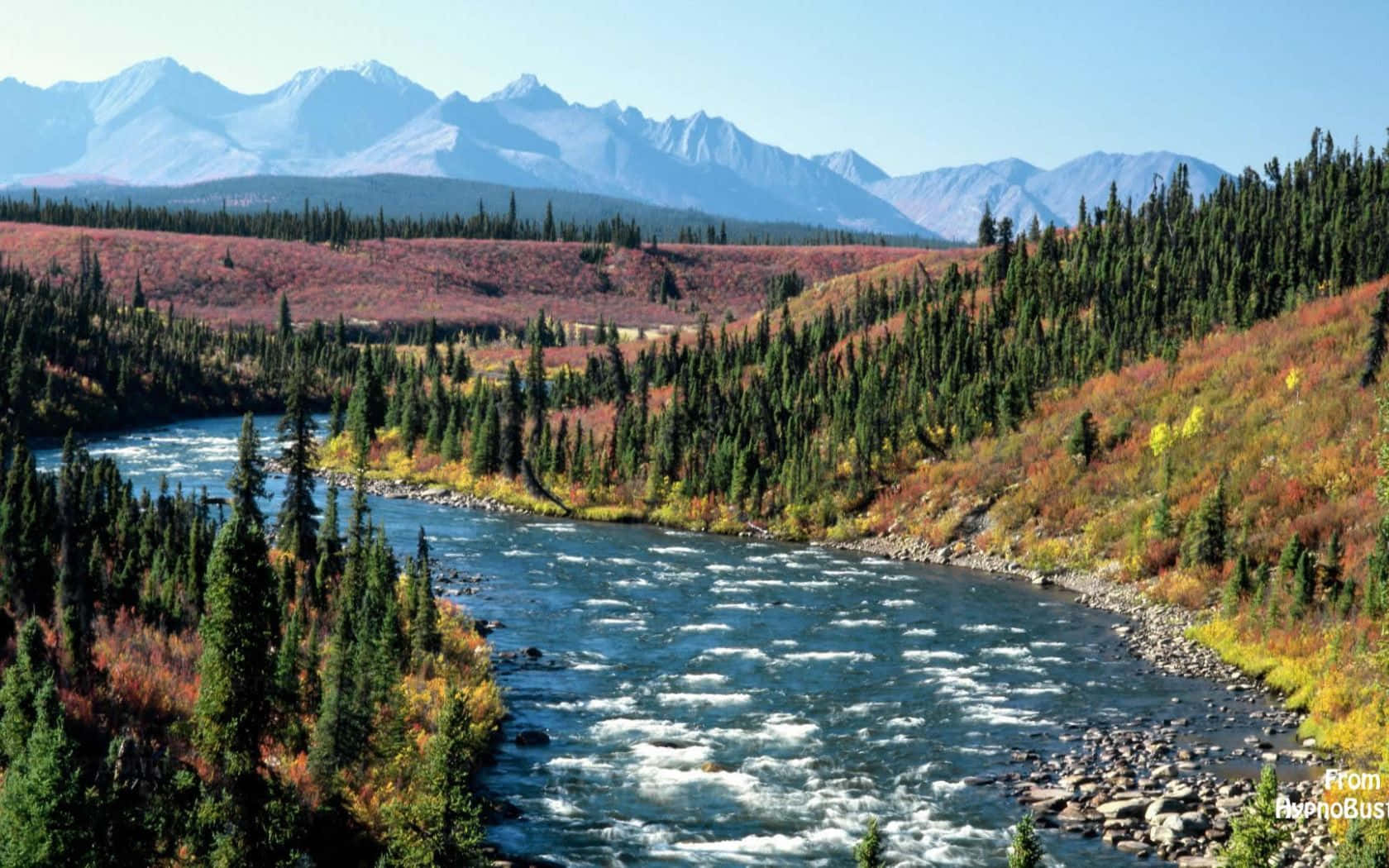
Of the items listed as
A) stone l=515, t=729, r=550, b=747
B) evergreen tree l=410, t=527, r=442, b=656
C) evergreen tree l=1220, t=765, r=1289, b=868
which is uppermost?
evergreen tree l=1220, t=765, r=1289, b=868

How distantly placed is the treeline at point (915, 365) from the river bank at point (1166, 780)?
35.8m

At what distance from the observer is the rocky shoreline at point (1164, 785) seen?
30281 mm

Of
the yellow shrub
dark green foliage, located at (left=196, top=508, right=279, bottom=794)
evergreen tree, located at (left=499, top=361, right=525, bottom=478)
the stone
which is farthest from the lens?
evergreen tree, located at (left=499, top=361, right=525, bottom=478)

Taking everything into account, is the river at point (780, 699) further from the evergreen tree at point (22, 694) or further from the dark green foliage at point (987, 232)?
the dark green foliage at point (987, 232)

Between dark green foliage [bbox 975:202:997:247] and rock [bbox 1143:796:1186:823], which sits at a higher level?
dark green foliage [bbox 975:202:997:247]

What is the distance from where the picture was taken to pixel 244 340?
179125 mm

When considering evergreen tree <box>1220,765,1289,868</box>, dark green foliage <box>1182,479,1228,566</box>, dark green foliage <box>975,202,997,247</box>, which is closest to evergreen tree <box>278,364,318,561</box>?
dark green foliage <box>1182,479,1228,566</box>

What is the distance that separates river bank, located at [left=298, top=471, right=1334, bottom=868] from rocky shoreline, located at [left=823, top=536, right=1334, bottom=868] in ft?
0.09

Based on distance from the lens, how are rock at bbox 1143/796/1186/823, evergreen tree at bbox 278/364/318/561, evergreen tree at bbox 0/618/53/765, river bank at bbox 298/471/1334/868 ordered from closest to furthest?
evergreen tree at bbox 0/618/53/765 < river bank at bbox 298/471/1334/868 < rock at bbox 1143/796/1186/823 < evergreen tree at bbox 278/364/318/561

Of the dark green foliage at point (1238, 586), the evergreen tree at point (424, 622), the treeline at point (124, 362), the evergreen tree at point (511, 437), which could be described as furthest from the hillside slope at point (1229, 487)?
the treeline at point (124, 362)

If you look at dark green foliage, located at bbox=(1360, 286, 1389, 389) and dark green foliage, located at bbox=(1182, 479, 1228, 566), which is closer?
dark green foliage, located at bbox=(1182, 479, 1228, 566)

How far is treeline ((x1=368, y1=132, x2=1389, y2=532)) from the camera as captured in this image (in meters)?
83.9

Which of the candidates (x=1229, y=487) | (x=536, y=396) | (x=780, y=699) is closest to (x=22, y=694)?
(x=780, y=699)

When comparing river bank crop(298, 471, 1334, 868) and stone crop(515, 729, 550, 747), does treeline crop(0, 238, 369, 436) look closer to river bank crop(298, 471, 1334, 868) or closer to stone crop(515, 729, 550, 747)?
stone crop(515, 729, 550, 747)
